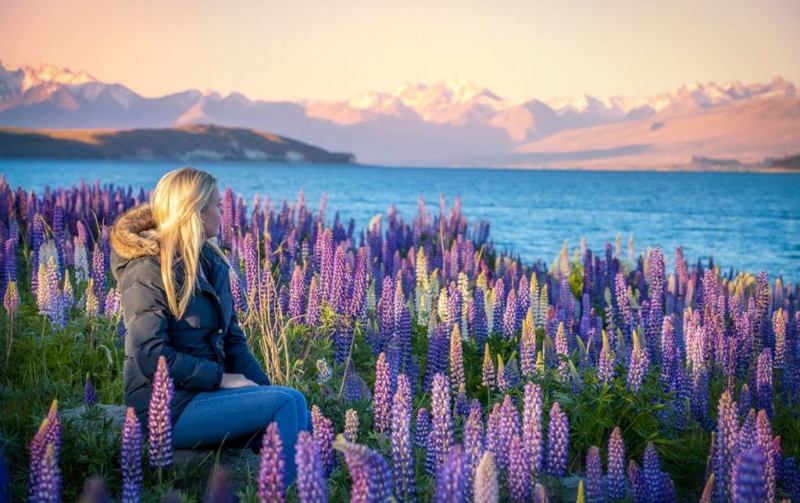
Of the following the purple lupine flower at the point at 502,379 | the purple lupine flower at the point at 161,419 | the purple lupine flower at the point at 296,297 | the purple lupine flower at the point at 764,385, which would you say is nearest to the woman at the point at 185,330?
the purple lupine flower at the point at 161,419

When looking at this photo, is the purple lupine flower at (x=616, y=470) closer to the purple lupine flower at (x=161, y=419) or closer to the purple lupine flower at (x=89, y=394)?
the purple lupine flower at (x=161, y=419)

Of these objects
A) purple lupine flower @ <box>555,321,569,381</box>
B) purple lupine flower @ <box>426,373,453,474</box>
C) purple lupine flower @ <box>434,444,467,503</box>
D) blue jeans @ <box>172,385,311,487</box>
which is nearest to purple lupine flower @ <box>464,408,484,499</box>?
purple lupine flower @ <box>426,373,453,474</box>

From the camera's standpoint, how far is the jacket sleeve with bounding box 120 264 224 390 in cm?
451

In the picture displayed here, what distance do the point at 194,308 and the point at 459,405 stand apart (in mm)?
1826

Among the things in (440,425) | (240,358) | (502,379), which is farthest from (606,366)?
(240,358)

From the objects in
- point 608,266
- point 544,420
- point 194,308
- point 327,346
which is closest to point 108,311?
point 327,346

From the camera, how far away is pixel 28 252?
10469 millimetres

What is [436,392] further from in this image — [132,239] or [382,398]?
[132,239]

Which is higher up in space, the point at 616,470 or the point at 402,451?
the point at 402,451

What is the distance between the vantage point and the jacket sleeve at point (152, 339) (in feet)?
14.8

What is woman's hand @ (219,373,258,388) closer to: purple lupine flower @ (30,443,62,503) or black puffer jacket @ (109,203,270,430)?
black puffer jacket @ (109,203,270,430)

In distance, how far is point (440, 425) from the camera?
14.2 feet

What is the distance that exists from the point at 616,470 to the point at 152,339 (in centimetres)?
262

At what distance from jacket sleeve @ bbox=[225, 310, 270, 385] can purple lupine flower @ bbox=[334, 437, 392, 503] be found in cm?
217
